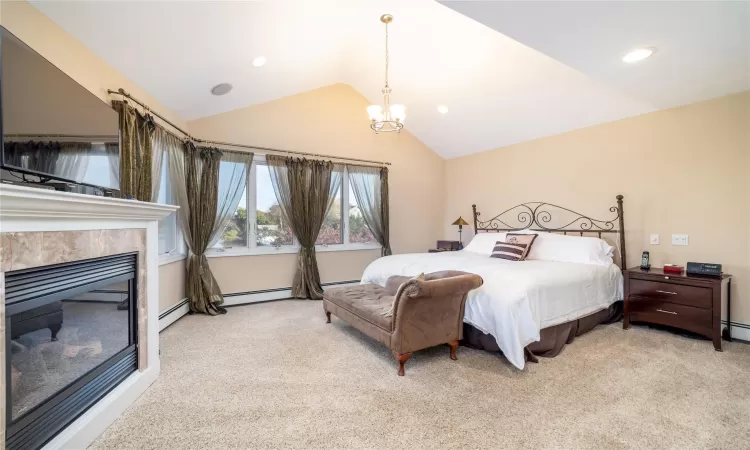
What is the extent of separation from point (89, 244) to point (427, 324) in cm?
214

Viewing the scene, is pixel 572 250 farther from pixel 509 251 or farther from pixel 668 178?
pixel 668 178

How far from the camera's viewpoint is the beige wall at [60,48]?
1.83 meters

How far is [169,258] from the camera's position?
360 cm

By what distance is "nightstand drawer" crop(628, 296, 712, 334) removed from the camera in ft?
9.30

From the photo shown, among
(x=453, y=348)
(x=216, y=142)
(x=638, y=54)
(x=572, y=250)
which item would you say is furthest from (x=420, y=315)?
(x=216, y=142)

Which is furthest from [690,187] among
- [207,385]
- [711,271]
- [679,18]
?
[207,385]

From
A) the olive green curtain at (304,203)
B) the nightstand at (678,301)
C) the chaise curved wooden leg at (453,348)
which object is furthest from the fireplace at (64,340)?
the nightstand at (678,301)

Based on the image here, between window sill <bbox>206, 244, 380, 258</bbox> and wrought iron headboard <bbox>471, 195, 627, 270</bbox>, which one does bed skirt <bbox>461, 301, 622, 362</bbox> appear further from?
window sill <bbox>206, 244, 380, 258</bbox>

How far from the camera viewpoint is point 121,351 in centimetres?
202

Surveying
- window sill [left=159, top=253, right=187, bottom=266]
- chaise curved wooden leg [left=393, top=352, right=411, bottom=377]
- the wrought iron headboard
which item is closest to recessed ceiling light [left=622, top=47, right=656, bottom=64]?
the wrought iron headboard

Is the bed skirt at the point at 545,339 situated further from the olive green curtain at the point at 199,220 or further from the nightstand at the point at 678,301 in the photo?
the olive green curtain at the point at 199,220

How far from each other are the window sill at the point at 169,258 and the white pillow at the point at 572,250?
4.02 metres

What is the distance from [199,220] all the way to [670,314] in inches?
198

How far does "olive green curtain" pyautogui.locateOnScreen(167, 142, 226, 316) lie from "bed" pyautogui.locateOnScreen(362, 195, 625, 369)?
1981 mm
